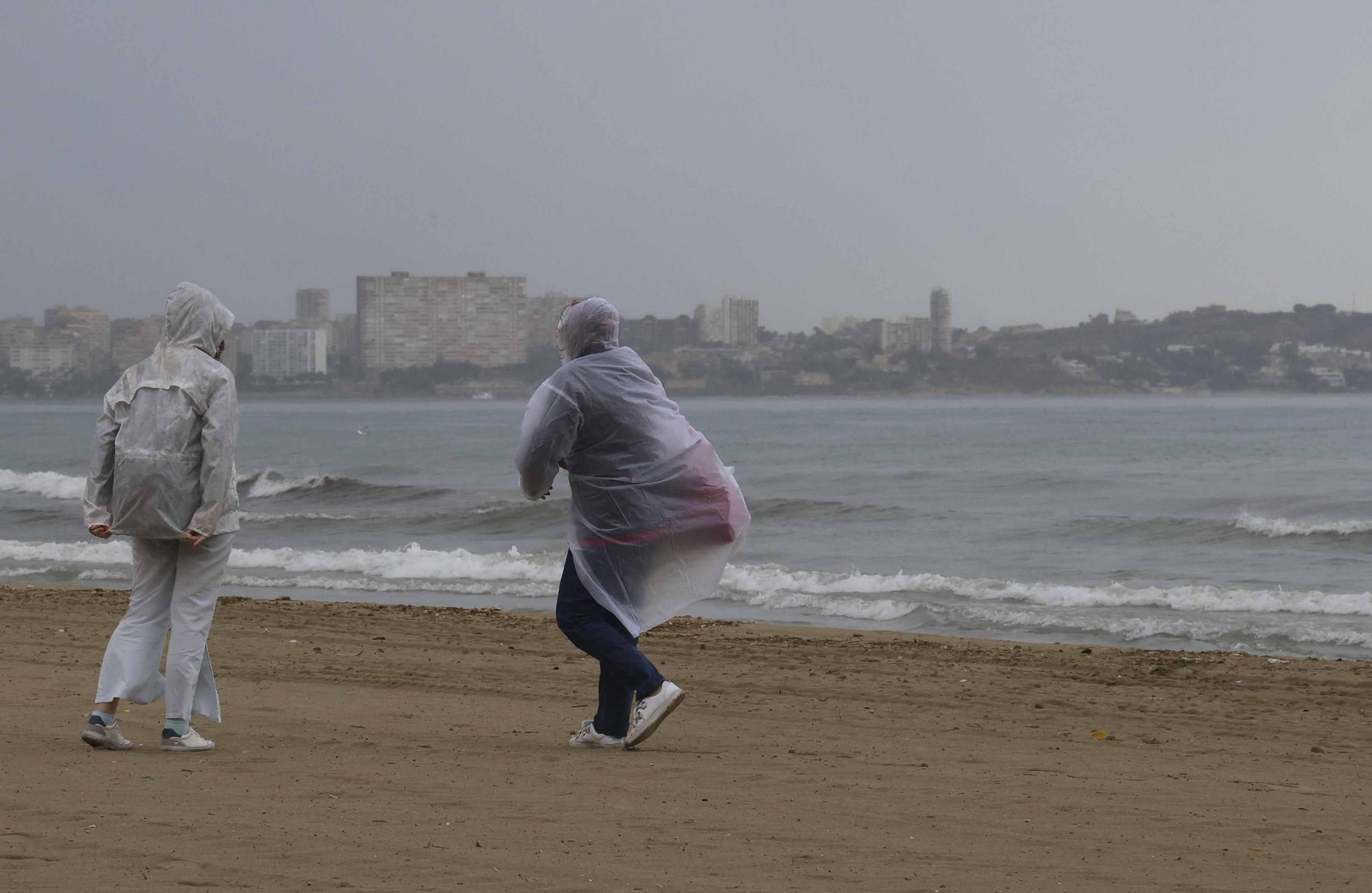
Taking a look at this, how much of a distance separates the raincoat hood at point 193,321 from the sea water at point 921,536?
7.30m

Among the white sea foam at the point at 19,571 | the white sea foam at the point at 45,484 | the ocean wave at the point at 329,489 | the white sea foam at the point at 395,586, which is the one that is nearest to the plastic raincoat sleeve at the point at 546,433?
the white sea foam at the point at 395,586

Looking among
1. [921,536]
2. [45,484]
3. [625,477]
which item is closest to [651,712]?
[625,477]

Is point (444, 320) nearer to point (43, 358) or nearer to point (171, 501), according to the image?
point (43, 358)

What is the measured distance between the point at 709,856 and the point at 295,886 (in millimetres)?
1067

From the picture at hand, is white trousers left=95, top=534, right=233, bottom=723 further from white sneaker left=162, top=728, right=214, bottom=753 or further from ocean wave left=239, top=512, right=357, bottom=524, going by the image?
ocean wave left=239, top=512, right=357, bottom=524

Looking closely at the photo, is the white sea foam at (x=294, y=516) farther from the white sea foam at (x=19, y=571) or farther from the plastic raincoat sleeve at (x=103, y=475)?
the plastic raincoat sleeve at (x=103, y=475)

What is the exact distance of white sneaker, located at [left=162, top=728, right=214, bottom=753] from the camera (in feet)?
17.1

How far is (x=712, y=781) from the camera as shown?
488cm

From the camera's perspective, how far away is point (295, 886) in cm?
350

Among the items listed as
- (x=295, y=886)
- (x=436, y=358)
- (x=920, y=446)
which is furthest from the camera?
(x=436, y=358)

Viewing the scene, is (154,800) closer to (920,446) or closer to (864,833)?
(864,833)

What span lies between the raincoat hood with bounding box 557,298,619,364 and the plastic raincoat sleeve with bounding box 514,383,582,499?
22cm

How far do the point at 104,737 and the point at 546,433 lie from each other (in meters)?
1.90

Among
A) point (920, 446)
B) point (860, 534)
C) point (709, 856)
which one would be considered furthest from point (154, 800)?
point (920, 446)
